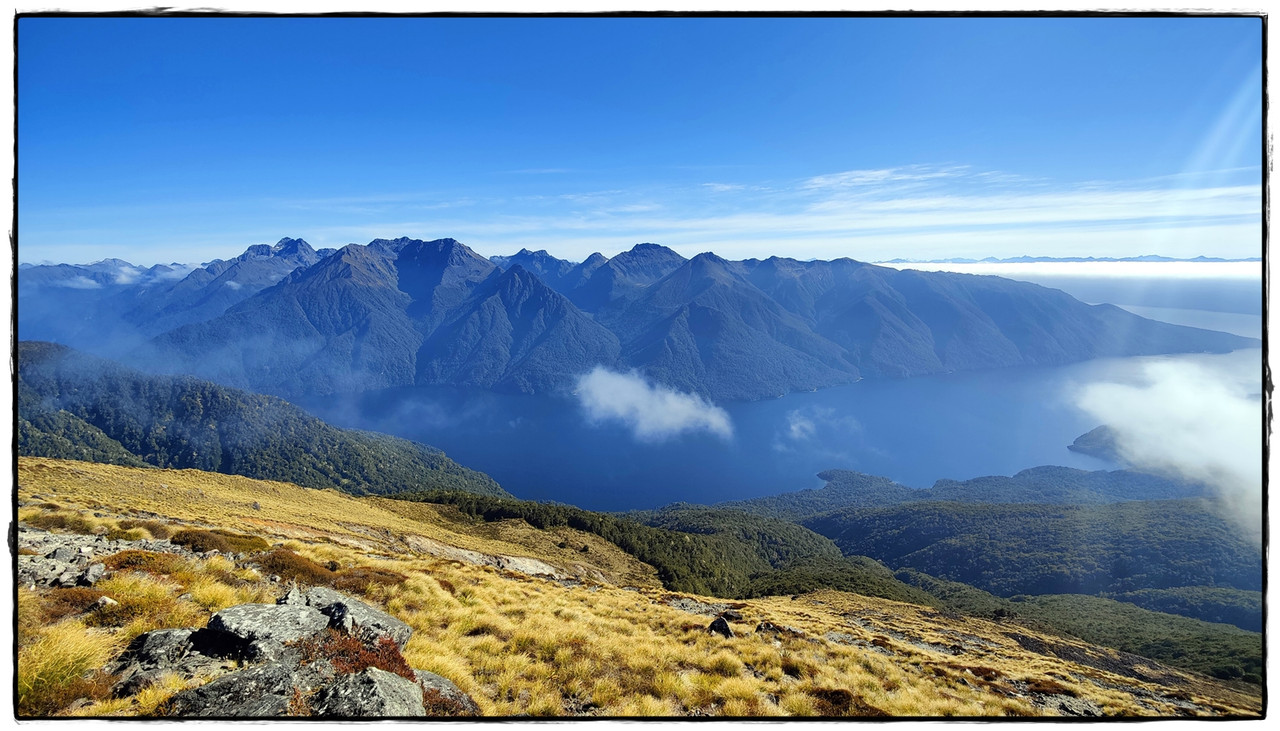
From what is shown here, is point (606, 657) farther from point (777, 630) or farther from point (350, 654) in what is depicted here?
point (777, 630)

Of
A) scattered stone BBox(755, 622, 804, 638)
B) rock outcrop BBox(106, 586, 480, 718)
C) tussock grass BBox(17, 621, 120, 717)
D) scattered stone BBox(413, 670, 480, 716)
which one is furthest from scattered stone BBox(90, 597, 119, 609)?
scattered stone BBox(755, 622, 804, 638)

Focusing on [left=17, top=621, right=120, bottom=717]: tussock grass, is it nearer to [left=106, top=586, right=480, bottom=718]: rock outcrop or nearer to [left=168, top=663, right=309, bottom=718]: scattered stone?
[left=106, top=586, right=480, bottom=718]: rock outcrop

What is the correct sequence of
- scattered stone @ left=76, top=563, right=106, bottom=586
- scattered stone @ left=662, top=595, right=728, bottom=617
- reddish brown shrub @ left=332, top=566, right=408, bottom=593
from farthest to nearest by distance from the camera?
scattered stone @ left=662, top=595, right=728, bottom=617, reddish brown shrub @ left=332, top=566, right=408, bottom=593, scattered stone @ left=76, top=563, right=106, bottom=586

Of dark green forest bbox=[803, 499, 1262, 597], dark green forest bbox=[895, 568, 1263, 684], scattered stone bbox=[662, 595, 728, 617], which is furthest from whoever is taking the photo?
dark green forest bbox=[803, 499, 1262, 597]

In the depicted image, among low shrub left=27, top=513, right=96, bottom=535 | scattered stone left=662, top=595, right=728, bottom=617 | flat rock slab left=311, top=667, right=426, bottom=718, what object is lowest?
scattered stone left=662, top=595, right=728, bottom=617

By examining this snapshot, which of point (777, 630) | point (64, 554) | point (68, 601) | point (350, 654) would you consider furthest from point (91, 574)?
point (777, 630)

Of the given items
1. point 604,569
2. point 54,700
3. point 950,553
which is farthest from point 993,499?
point 54,700
